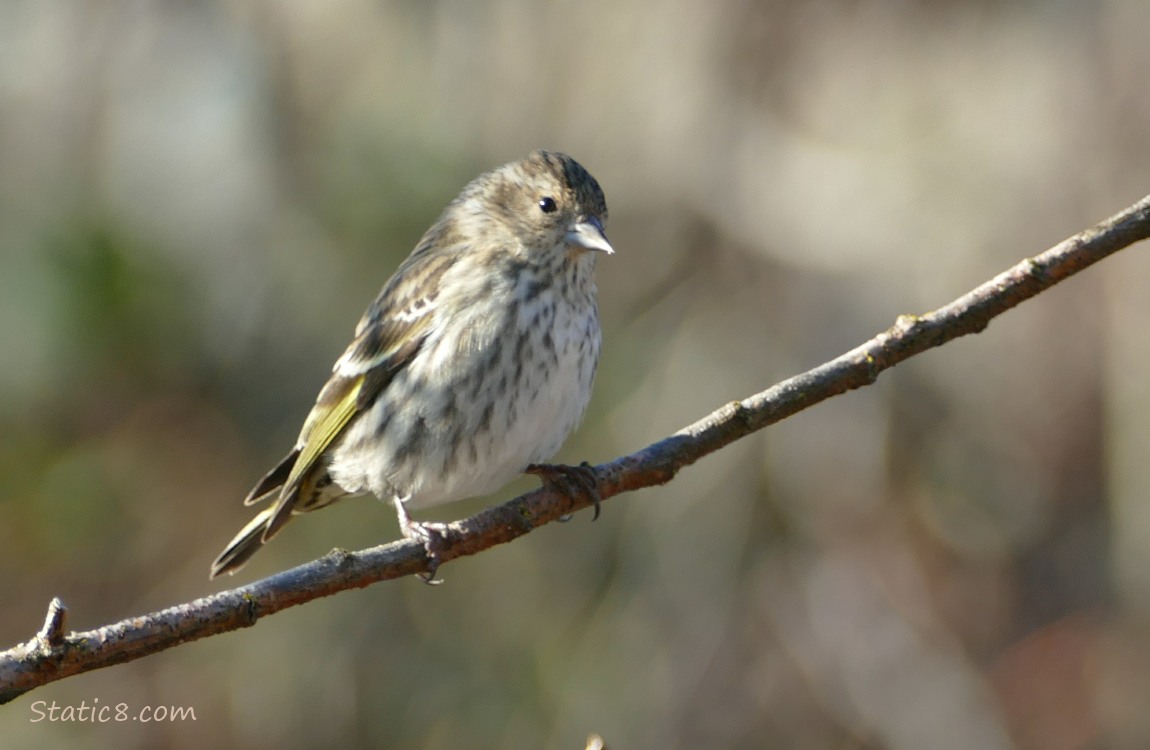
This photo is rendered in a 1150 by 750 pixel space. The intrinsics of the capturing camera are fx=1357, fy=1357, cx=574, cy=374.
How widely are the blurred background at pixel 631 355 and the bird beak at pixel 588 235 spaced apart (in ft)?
6.82

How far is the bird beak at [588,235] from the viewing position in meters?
4.11

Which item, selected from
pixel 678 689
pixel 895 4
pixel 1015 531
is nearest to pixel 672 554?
pixel 678 689

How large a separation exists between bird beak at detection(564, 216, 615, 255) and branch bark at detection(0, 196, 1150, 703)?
99 centimetres

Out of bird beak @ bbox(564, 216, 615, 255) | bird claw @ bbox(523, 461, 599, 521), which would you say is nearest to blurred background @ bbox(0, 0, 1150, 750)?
bird beak @ bbox(564, 216, 615, 255)

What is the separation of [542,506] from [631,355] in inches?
130

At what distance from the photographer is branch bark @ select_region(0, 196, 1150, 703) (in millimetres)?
2371

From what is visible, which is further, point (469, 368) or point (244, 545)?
point (244, 545)

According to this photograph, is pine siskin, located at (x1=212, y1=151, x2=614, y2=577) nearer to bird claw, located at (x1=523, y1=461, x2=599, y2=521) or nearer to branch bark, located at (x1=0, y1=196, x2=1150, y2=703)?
bird claw, located at (x1=523, y1=461, x2=599, y2=521)

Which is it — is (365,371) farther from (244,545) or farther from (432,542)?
(432,542)

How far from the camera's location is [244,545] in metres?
4.27

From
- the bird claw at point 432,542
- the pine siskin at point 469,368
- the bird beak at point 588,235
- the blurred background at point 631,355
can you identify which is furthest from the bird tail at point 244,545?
the blurred background at point 631,355

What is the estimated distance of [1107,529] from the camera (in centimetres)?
646

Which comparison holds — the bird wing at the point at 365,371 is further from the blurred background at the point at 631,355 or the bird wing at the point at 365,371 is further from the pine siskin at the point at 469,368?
the blurred background at the point at 631,355

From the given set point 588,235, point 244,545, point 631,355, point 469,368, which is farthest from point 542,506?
point 631,355
